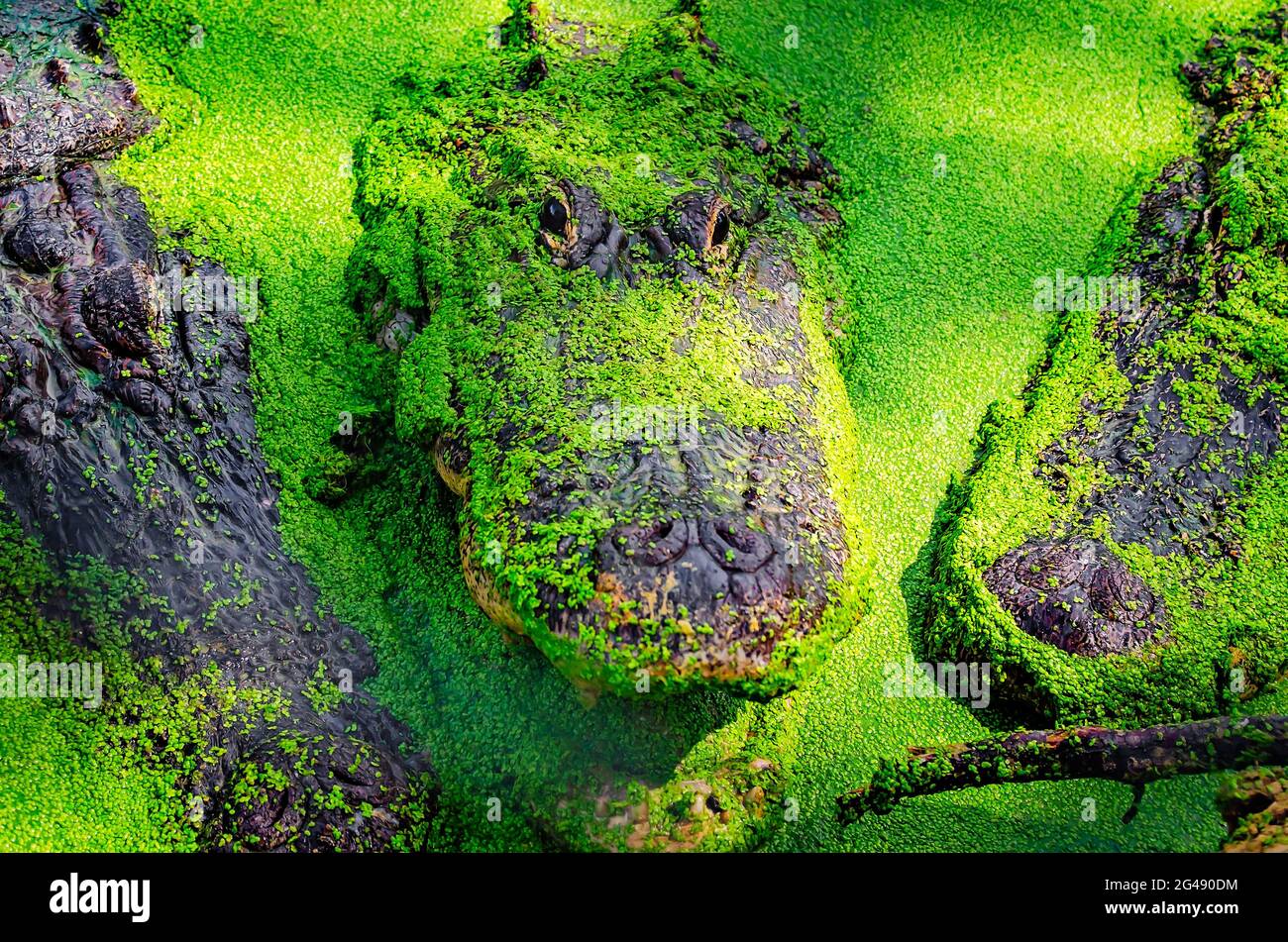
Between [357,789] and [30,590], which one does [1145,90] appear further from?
[30,590]

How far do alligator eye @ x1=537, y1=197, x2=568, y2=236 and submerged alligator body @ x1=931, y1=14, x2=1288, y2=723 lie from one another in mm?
2536

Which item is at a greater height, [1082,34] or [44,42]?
[1082,34]

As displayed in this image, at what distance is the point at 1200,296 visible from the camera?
625 cm

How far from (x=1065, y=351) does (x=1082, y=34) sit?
295 cm

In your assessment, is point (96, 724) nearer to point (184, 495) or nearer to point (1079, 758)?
point (184, 495)

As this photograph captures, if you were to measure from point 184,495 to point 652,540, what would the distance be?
246cm

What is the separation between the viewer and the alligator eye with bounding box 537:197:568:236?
538 centimetres

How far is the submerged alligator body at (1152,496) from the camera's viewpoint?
16.1 feet

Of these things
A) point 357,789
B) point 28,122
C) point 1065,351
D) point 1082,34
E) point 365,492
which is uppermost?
point 1082,34

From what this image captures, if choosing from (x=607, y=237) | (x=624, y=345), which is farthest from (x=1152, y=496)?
(x=607, y=237)

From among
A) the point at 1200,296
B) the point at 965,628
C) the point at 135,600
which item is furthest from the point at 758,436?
the point at 1200,296

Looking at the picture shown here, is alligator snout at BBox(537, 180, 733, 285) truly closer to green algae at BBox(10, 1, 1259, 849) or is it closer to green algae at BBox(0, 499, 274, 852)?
green algae at BBox(10, 1, 1259, 849)

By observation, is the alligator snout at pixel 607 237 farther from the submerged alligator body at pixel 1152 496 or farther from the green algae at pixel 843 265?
the submerged alligator body at pixel 1152 496

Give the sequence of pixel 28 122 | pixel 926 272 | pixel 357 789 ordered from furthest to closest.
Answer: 1. pixel 926 272
2. pixel 28 122
3. pixel 357 789
